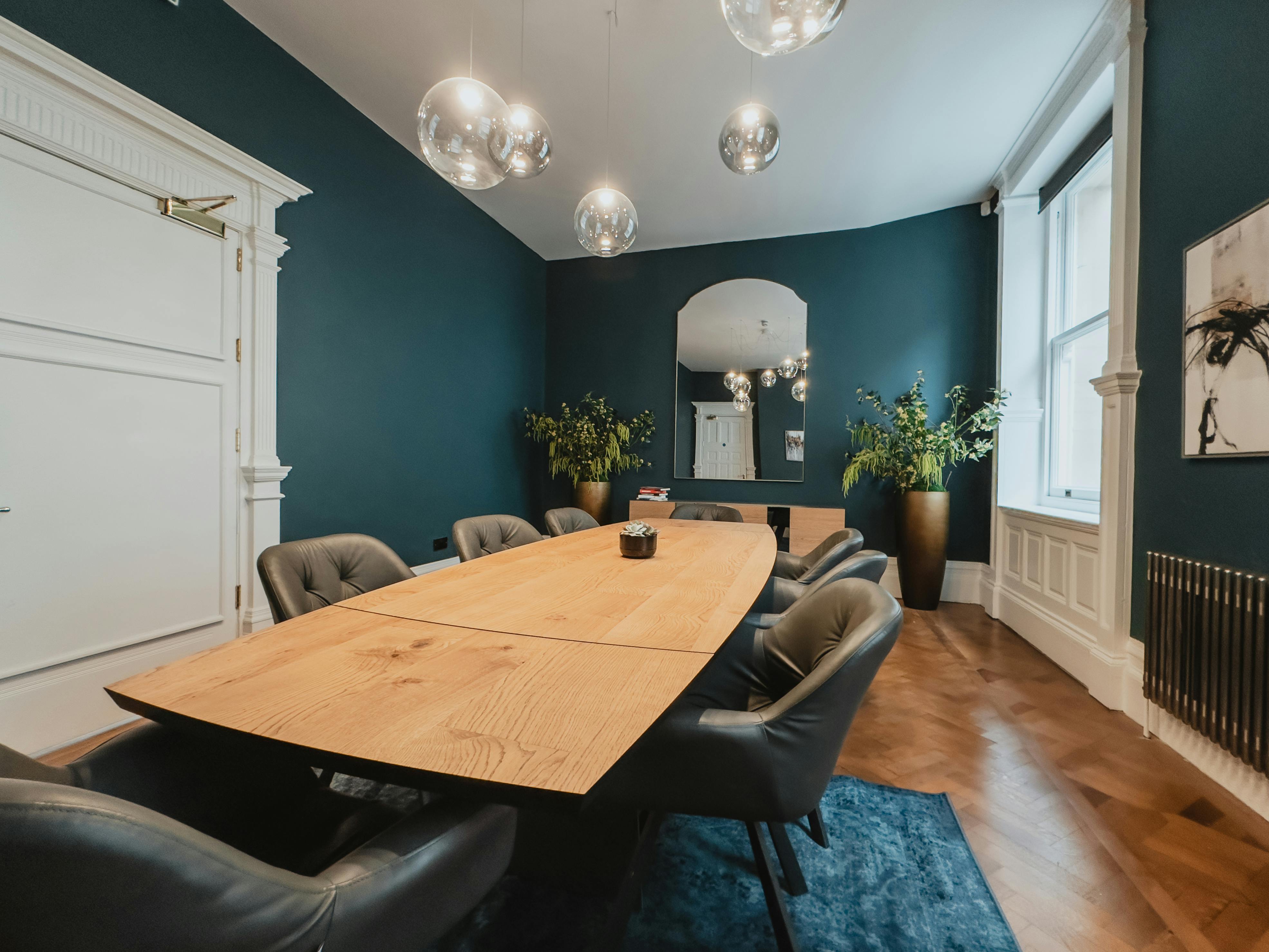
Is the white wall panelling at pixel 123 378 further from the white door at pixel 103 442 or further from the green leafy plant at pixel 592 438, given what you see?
the green leafy plant at pixel 592 438

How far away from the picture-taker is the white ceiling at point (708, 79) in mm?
2521

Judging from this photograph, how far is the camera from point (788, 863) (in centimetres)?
132

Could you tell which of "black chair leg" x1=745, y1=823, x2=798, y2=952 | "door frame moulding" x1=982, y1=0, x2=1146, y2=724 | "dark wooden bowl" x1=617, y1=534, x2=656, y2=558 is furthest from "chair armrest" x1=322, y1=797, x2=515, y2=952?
"door frame moulding" x1=982, y1=0, x2=1146, y2=724

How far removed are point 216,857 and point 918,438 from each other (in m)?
4.44

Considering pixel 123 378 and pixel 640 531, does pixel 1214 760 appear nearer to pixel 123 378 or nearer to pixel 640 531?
pixel 640 531

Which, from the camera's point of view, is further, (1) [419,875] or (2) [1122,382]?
(2) [1122,382]

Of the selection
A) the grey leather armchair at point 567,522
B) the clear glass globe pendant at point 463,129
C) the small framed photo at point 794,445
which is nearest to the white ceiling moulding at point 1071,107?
the small framed photo at point 794,445

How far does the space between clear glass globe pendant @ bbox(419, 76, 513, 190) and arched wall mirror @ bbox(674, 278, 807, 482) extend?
3547 mm

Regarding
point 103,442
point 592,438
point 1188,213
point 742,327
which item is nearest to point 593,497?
point 592,438

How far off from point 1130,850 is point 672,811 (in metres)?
1.56

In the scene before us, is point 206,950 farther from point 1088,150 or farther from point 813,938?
point 1088,150

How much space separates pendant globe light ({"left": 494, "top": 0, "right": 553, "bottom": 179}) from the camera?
1.86 m

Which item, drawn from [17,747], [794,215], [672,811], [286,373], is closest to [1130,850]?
[672,811]

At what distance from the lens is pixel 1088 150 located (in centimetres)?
327
